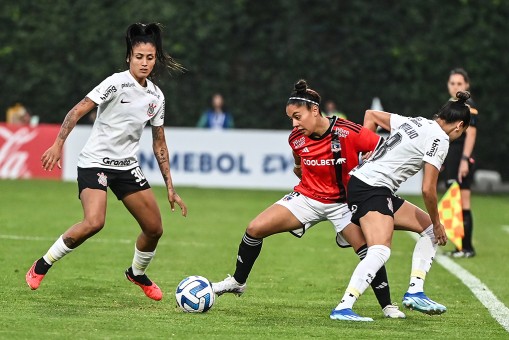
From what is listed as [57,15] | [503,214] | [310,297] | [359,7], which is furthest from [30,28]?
[310,297]

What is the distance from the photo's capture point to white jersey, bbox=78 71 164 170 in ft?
30.1

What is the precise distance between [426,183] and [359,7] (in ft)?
68.9

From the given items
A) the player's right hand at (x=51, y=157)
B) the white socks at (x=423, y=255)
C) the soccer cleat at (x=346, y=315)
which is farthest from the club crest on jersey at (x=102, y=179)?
the white socks at (x=423, y=255)

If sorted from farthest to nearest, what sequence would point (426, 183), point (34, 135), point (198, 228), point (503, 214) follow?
point (34, 135), point (503, 214), point (198, 228), point (426, 183)

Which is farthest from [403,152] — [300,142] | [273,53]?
[273,53]

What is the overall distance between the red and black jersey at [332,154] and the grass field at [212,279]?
3.20 feet

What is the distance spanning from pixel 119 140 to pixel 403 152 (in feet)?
7.33

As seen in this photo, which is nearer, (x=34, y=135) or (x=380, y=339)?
(x=380, y=339)

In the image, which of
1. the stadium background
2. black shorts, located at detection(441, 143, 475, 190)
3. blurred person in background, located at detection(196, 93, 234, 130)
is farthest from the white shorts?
the stadium background

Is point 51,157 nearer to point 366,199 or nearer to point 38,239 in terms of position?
point 366,199

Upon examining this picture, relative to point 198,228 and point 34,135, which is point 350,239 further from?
point 34,135

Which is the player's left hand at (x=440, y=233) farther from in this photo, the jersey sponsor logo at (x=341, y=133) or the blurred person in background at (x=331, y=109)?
the blurred person in background at (x=331, y=109)

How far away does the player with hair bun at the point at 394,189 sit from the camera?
28.1ft

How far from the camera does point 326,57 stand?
29250 millimetres
